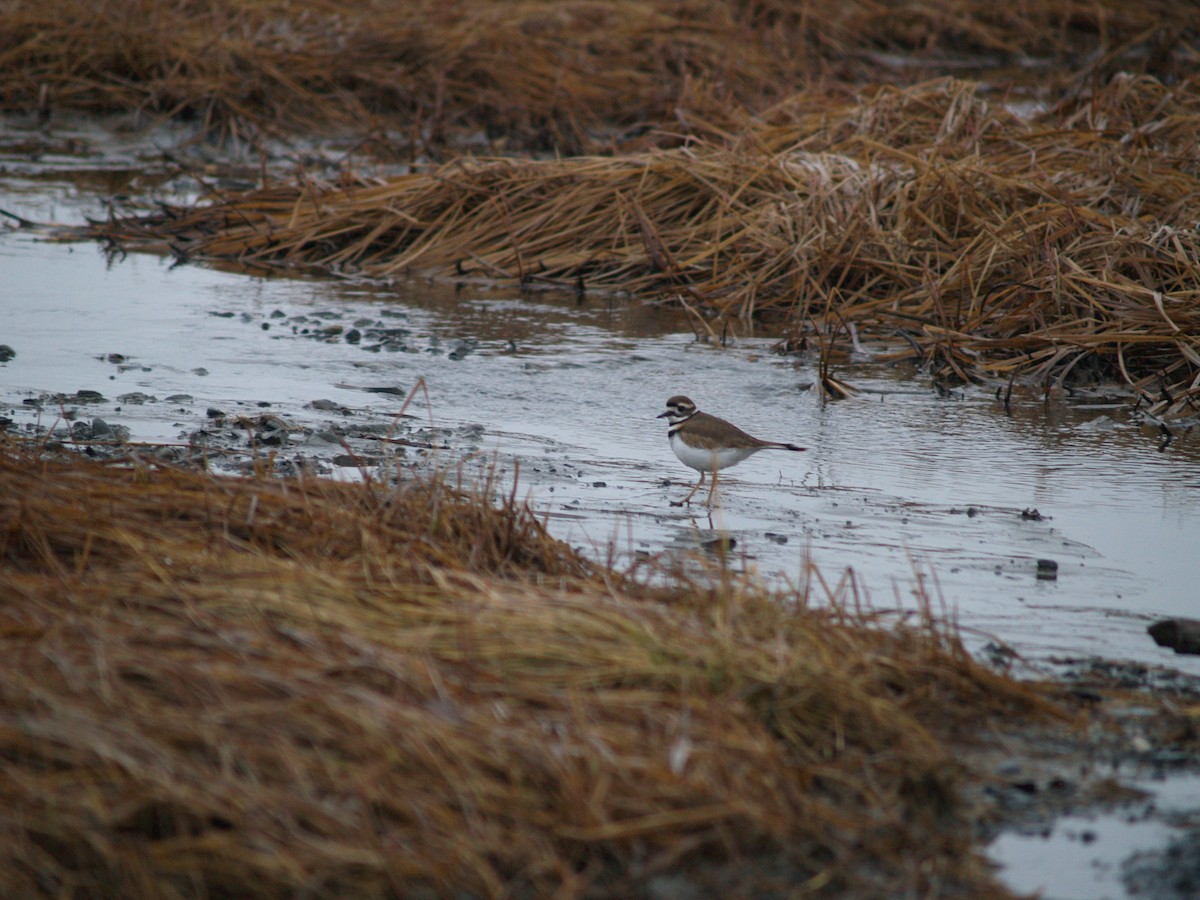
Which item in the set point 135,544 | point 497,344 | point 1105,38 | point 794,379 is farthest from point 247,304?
point 1105,38

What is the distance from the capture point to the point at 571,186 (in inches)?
404

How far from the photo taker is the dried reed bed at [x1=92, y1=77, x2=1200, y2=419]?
25.7 ft

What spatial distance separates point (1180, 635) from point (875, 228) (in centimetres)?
513

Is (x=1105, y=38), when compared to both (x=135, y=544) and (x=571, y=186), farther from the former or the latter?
(x=135, y=544)

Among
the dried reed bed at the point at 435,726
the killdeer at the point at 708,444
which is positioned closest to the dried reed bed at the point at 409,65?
the killdeer at the point at 708,444

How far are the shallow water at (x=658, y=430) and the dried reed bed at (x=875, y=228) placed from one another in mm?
434

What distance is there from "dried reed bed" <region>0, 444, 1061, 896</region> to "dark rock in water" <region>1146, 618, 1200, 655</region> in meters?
0.74

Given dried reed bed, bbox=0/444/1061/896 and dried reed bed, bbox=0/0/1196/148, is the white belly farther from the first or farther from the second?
dried reed bed, bbox=0/0/1196/148

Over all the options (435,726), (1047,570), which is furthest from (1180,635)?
(435,726)

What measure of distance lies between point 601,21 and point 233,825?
15.5m

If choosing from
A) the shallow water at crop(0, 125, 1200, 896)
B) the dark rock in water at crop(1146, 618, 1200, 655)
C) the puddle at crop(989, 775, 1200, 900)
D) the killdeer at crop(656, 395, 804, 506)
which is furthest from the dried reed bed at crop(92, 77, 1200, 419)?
the puddle at crop(989, 775, 1200, 900)

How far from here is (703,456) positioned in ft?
18.2

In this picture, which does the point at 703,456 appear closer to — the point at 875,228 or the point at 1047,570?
the point at 1047,570

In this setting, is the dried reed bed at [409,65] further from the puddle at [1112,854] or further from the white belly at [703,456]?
the puddle at [1112,854]
